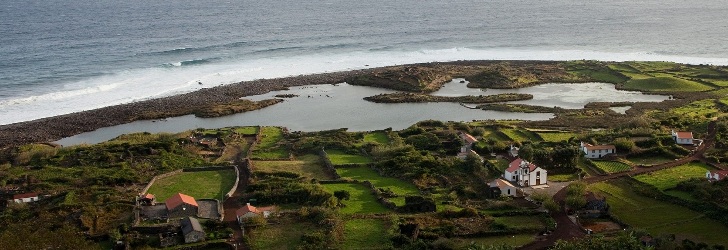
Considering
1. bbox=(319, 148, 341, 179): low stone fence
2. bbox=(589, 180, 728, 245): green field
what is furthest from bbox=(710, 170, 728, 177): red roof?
bbox=(319, 148, 341, 179): low stone fence

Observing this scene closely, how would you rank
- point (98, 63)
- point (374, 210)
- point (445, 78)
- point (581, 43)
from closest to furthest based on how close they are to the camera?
point (374, 210)
point (445, 78)
point (98, 63)
point (581, 43)

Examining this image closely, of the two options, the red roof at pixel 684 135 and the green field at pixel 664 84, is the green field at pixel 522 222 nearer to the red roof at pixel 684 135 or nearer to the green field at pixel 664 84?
the red roof at pixel 684 135

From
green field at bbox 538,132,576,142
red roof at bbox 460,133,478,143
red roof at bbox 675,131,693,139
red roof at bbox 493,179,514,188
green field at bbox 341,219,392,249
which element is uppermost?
red roof at bbox 460,133,478,143

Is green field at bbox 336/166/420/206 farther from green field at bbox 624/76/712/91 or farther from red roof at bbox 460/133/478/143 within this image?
green field at bbox 624/76/712/91

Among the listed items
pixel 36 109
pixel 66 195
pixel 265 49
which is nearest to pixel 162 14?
pixel 265 49

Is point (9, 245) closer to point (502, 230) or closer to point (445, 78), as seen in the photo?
point (502, 230)

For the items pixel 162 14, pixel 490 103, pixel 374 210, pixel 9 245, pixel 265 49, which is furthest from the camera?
pixel 162 14

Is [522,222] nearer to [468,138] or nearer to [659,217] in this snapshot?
[659,217]
